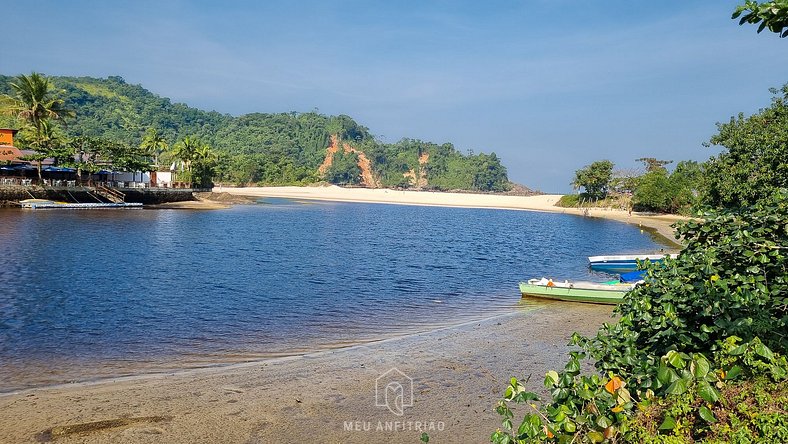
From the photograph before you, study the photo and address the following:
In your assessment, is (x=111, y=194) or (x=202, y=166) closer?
(x=111, y=194)

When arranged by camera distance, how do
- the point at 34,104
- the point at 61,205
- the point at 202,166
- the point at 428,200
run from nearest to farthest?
the point at 61,205 < the point at 34,104 < the point at 202,166 < the point at 428,200

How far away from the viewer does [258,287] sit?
2442 cm

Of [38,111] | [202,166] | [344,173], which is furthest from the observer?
[344,173]

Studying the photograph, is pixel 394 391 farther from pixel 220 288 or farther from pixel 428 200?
pixel 428 200

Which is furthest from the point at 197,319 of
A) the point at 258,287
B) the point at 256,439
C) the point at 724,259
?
the point at 724,259

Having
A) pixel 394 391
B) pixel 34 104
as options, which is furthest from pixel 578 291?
pixel 34 104

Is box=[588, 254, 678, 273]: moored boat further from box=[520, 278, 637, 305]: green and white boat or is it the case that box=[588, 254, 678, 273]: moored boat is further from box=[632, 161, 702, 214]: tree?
box=[632, 161, 702, 214]: tree

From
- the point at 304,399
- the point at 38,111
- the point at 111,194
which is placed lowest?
the point at 304,399

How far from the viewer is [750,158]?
32562 mm

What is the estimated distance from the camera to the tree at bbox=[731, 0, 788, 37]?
13.6 feet

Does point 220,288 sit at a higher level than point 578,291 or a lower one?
lower

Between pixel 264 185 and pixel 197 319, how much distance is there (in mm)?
141768

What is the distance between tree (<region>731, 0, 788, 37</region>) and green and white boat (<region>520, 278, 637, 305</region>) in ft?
58.5

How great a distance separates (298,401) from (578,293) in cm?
1459
